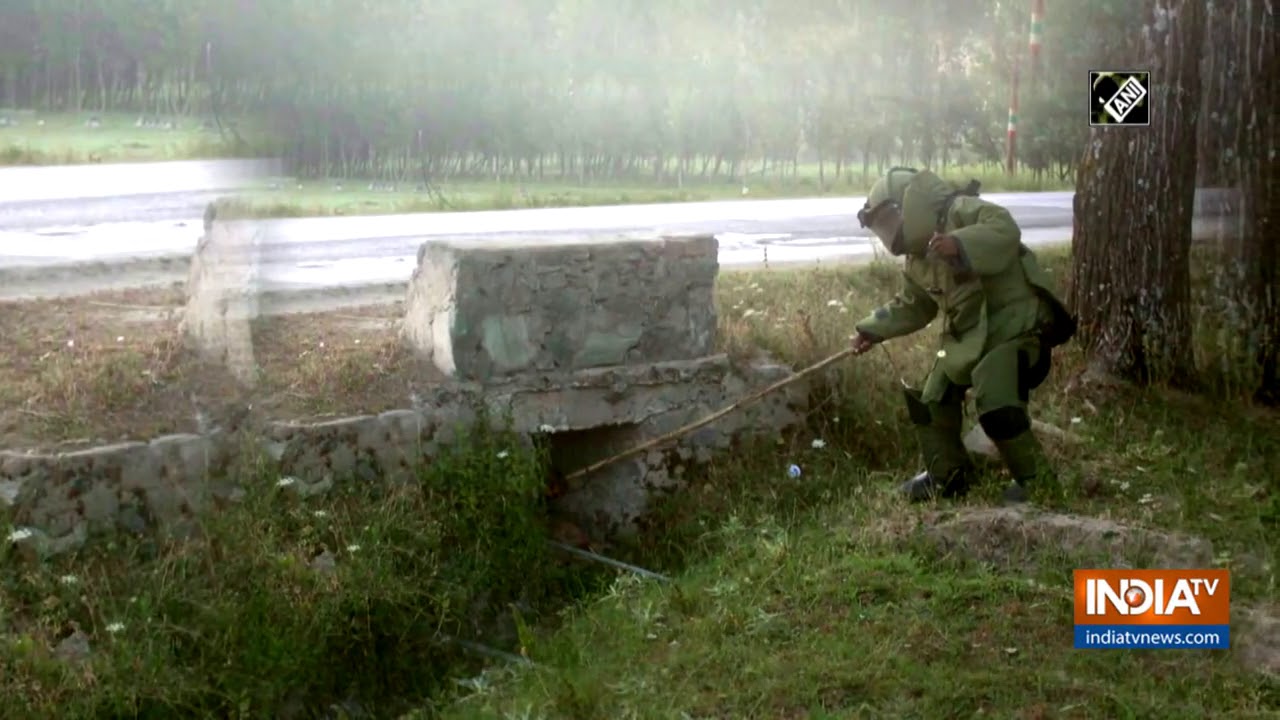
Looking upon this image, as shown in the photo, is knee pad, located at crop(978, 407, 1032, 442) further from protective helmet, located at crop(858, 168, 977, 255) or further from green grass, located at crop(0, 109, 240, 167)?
green grass, located at crop(0, 109, 240, 167)

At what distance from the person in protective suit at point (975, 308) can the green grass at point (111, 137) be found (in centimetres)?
283

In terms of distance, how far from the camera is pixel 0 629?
557 centimetres

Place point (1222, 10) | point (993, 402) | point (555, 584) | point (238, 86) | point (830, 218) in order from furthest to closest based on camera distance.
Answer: point (830, 218) < point (1222, 10) < point (555, 584) < point (993, 402) < point (238, 86)

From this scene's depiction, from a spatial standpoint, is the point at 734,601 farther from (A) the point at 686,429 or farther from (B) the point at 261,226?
(B) the point at 261,226

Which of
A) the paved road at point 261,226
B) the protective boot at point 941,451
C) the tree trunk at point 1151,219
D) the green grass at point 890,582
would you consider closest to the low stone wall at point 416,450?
the green grass at point 890,582

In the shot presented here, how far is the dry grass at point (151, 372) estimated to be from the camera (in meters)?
6.33

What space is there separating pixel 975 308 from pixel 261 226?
10.1 ft

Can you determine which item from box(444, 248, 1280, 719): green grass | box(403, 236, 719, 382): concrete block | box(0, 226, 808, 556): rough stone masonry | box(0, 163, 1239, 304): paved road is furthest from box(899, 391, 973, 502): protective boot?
box(0, 163, 1239, 304): paved road

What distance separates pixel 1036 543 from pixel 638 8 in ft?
29.4

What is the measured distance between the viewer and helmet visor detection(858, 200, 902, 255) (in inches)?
268

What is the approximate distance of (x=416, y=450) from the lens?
23.3 ft

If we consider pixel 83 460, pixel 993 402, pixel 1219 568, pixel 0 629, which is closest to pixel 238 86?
pixel 83 460

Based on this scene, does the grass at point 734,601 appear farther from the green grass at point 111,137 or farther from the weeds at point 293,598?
the green grass at point 111,137

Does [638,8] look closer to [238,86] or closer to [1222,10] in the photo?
[1222,10]
